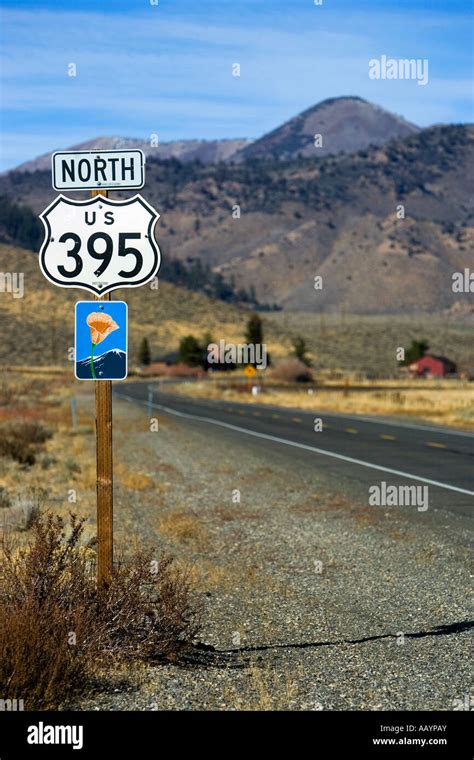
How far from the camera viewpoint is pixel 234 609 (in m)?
8.33

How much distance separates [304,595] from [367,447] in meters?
15.7

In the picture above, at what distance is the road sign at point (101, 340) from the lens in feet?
22.2

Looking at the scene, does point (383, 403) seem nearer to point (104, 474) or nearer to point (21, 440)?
point (21, 440)

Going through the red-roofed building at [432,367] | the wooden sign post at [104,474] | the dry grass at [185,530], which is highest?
the wooden sign post at [104,474]

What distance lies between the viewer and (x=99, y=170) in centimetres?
688

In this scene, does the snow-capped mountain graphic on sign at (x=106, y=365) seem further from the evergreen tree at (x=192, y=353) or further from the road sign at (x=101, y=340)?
the evergreen tree at (x=192, y=353)

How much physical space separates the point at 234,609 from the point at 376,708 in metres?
2.68

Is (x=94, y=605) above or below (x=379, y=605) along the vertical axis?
above

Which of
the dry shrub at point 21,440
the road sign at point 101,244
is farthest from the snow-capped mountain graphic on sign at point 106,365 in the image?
the dry shrub at point 21,440

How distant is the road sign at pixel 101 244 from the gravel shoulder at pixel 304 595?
8.37ft

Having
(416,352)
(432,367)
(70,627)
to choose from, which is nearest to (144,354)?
(416,352)

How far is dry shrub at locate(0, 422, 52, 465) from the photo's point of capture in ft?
66.5
